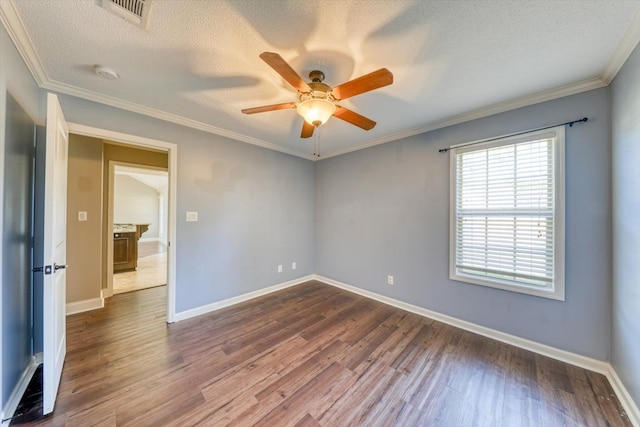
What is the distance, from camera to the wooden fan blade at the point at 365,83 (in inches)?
54.4

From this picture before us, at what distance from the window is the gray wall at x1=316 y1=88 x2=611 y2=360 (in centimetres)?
8

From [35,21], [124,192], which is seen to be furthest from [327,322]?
[124,192]

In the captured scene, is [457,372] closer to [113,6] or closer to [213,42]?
[213,42]

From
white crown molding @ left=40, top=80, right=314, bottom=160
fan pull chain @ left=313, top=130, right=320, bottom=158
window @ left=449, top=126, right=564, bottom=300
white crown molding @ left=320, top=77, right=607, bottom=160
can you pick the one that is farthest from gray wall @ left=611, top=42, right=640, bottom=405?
white crown molding @ left=40, top=80, right=314, bottom=160

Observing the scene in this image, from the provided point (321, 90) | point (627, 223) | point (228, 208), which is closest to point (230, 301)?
A: point (228, 208)

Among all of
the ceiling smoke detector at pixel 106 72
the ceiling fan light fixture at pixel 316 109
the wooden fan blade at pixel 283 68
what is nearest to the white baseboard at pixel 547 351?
the ceiling fan light fixture at pixel 316 109

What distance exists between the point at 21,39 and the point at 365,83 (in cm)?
223

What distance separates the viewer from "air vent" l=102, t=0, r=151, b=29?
4.07ft

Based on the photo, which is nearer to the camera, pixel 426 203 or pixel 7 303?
pixel 7 303

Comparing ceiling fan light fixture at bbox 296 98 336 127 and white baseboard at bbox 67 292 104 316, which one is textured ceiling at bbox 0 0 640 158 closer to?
ceiling fan light fixture at bbox 296 98 336 127

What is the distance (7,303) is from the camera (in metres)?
1.41

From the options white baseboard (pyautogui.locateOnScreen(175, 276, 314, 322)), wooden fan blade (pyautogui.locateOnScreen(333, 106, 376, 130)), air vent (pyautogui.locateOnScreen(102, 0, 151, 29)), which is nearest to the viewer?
air vent (pyautogui.locateOnScreen(102, 0, 151, 29))

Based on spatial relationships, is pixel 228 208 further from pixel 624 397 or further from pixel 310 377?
pixel 624 397

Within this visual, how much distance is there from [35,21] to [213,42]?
101 centimetres
